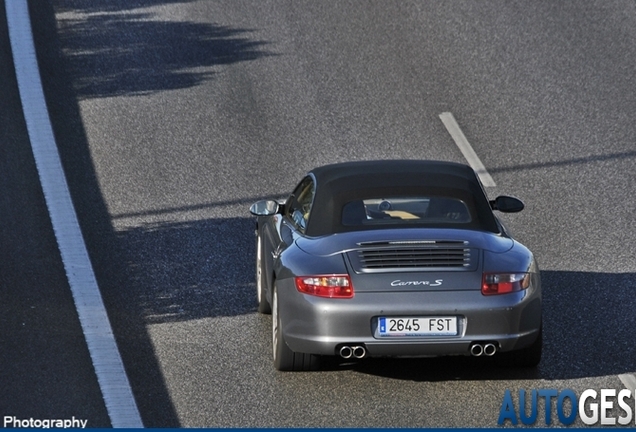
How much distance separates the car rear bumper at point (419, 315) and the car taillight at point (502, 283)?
0.16 ft

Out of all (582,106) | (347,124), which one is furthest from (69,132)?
(582,106)

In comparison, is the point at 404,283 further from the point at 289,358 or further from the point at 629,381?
the point at 629,381

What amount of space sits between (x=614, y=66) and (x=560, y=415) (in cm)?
1242

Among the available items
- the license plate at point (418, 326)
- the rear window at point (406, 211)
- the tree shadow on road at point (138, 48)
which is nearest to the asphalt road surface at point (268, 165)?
the tree shadow on road at point (138, 48)

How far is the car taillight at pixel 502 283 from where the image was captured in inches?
331

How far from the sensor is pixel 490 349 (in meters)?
8.37

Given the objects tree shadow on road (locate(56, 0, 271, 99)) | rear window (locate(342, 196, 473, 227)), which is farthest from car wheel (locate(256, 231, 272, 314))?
tree shadow on road (locate(56, 0, 271, 99))

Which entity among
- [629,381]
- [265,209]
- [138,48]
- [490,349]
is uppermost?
[138,48]

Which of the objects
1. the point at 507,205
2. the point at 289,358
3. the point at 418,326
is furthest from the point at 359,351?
the point at 507,205

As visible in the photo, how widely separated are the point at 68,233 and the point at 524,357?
5.54m

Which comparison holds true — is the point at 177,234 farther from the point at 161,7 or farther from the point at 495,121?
the point at 161,7

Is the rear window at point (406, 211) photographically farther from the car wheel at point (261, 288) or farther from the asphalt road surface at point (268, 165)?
the car wheel at point (261, 288)

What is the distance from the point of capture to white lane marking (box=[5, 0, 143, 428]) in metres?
8.59

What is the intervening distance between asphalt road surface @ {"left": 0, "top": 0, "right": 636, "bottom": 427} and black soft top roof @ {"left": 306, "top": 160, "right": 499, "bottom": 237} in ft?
3.42
